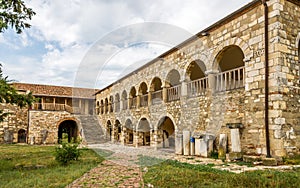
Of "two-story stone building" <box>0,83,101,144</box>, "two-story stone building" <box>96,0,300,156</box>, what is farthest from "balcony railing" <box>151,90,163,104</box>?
"two-story stone building" <box>0,83,101,144</box>

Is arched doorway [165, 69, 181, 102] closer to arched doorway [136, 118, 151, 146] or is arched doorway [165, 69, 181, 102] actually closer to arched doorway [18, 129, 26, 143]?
arched doorway [136, 118, 151, 146]

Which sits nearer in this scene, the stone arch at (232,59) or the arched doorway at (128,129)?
the stone arch at (232,59)

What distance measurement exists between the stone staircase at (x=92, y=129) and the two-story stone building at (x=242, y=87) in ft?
31.7

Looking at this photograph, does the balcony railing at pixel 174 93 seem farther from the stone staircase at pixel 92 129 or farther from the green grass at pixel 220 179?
the stone staircase at pixel 92 129

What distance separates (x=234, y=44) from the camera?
27.9 ft

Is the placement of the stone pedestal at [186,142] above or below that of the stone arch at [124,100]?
below

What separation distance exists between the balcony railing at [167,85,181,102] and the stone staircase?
1028cm

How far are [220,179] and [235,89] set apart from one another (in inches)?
162

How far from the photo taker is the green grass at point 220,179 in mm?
4441

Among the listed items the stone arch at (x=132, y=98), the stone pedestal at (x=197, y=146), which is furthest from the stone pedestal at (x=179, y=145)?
the stone arch at (x=132, y=98)

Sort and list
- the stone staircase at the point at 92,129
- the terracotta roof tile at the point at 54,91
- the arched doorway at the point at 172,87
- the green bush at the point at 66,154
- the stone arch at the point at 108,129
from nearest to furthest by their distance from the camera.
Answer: the green bush at the point at 66,154 < the arched doorway at the point at 172,87 < the stone staircase at the point at 92,129 < the stone arch at the point at 108,129 < the terracotta roof tile at the point at 54,91

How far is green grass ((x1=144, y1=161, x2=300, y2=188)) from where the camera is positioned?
444 centimetres

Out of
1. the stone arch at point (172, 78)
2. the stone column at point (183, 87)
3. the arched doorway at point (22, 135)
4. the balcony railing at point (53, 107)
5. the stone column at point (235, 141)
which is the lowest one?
the arched doorway at point (22, 135)

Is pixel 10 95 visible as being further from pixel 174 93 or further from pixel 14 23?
pixel 174 93
